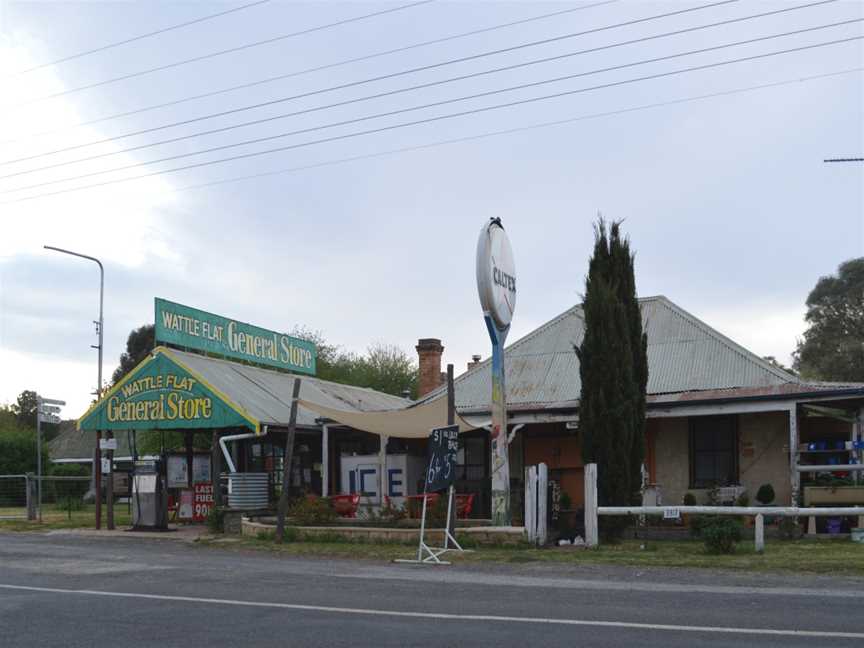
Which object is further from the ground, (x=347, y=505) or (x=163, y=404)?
(x=163, y=404)

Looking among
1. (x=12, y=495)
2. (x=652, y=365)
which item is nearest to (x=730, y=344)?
(x=652, y=365)

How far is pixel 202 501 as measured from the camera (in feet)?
83.6

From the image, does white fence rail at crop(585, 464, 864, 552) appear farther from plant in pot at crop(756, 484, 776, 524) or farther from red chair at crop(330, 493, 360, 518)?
red chair at crop(330, 493, 360, 518)

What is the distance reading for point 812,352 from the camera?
202ft

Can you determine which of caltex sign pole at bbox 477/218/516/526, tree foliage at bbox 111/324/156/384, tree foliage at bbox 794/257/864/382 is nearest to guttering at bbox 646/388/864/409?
caltex sign pole at bbox 477/218/516/526

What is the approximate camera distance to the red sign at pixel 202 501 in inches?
1002

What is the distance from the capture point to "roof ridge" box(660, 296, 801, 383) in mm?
21422

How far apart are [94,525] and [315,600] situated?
16872 mm

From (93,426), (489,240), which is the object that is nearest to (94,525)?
(93,426)

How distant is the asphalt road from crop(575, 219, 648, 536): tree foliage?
3.57 m

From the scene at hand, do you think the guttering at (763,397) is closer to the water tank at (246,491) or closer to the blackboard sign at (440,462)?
the blackboard sign at (440,462)

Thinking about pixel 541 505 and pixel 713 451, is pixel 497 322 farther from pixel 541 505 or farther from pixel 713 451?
pixel 713 451

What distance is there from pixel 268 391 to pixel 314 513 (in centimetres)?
727

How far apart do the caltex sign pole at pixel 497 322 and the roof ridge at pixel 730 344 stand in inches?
269
